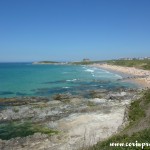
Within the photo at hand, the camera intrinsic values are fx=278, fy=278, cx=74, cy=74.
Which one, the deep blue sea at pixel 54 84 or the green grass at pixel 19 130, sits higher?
the deep blue sea at pixel 54 84

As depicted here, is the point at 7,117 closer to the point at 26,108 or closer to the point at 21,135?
the point at 26,108

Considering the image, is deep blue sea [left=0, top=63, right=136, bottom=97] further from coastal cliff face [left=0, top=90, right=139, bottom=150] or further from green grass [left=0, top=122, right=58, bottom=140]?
green grass [left=0, top=122, right=58, bottom=140]

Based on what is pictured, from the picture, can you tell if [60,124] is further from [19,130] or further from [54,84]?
[54,84]

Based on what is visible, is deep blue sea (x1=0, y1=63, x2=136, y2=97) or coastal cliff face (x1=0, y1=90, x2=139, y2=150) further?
deep blue sea (x1=0, y1=63, x2=136, y2=97)

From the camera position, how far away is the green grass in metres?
24.8

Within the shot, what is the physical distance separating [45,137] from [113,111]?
10.8m

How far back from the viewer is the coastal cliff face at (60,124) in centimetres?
2227

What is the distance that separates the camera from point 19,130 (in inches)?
1027

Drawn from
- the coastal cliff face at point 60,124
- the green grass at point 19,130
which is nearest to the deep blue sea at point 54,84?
the coastal cliff face at point 60,124

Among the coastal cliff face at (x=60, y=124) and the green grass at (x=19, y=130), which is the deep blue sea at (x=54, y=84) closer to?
the coastal cliff face at (x=60, y=124)

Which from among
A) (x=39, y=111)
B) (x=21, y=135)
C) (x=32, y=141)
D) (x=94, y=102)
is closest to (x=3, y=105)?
(x=39, y=111)

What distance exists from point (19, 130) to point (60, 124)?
4.01m

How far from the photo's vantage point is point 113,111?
104 ft

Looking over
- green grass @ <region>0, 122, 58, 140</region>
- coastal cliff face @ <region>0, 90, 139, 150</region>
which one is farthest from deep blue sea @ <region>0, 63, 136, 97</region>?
green grass @ <region>0, 122, 58, 140</region>
